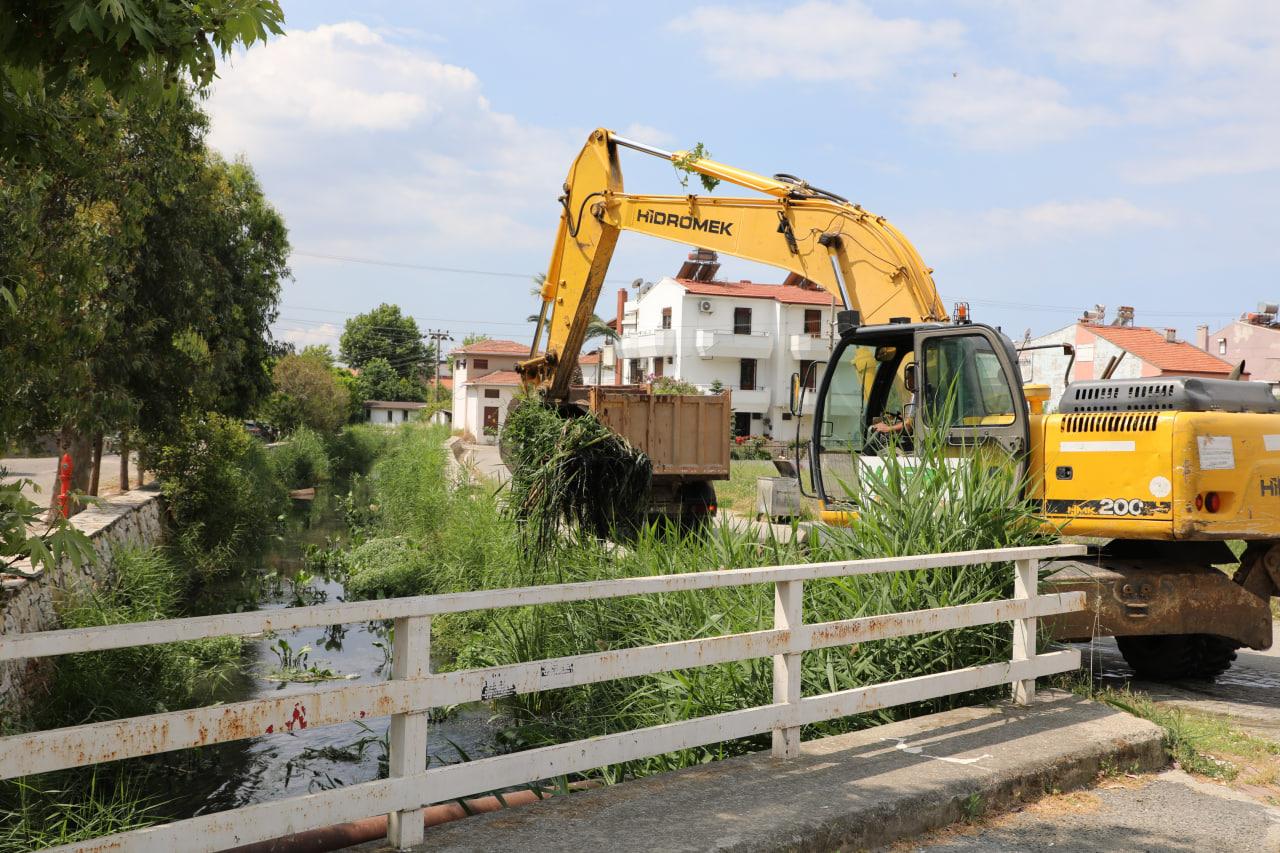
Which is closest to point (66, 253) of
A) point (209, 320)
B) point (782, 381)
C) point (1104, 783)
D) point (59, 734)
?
point (59, 734)

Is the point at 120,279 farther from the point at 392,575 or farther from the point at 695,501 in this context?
the point at 695,501

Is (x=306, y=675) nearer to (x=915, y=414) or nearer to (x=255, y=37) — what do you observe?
(x=915, y=414)

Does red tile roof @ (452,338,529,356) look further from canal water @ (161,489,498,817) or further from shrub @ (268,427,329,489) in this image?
canal water @ (161,489,498,817)

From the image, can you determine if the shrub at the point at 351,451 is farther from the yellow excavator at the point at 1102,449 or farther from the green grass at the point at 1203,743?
the green grass at the point at 1203,743

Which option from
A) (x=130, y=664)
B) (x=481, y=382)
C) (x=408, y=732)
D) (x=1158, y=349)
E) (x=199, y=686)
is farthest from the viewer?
(x=481, y=382)

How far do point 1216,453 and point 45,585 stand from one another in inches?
390

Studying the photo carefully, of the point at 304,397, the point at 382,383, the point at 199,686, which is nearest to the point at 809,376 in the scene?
the point at 199,686

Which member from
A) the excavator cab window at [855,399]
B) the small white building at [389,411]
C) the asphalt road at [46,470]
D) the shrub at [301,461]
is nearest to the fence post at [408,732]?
the excavator cab window at [855,399]

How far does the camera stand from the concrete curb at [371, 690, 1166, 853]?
4086 mm

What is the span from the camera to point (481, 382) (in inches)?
2968

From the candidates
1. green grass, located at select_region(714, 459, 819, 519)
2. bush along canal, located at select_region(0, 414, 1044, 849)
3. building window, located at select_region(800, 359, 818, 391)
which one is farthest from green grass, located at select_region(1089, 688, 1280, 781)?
green grass, located at select_region(714, 459, 819, 519)

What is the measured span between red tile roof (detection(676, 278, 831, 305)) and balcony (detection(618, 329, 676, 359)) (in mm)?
2998

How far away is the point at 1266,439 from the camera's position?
8242 mm

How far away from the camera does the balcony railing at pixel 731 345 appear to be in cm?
6306
